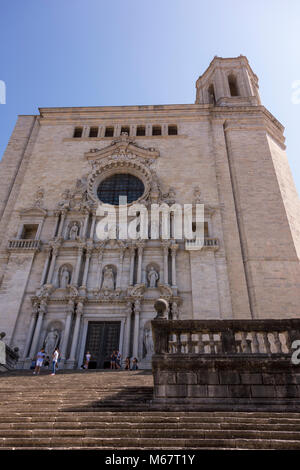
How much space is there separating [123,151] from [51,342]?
11.9 meters

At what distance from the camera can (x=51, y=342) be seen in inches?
558

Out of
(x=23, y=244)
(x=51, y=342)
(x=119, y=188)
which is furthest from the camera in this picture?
(x=119, y=188)

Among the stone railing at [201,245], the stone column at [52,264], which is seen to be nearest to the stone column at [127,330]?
the stone column at [52,264]

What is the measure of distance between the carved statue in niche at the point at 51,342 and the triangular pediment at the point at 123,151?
35.6 ft

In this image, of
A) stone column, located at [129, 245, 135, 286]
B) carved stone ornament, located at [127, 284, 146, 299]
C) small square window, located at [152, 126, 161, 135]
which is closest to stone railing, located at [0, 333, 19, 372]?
carved stone ornament, located at [127, 284, 146, 299]

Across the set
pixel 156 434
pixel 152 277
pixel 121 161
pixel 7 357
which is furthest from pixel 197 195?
pixel 156 434

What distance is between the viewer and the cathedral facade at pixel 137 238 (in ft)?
48.4

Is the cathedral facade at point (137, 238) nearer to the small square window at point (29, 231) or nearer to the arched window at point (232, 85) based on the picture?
the small square window at point (29, 231)

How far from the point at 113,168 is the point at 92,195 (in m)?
2.64

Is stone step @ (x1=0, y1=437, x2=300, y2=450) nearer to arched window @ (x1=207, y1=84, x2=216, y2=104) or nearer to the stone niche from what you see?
the stone niche

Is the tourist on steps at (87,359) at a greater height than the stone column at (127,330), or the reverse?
the stone column at (127,330)

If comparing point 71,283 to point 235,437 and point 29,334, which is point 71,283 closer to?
point 29,334

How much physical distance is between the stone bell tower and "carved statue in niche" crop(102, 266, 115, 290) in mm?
15223

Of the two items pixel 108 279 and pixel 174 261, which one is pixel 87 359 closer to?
pixel 108 279
